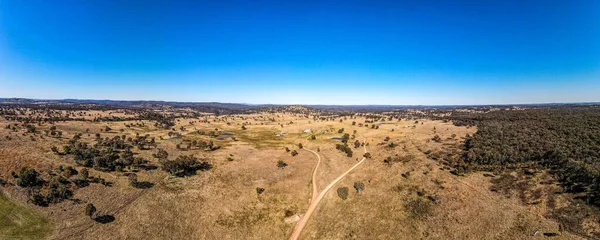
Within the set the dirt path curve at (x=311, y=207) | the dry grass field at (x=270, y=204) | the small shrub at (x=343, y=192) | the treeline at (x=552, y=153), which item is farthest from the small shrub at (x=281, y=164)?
the treeline at (x=552, y=153)

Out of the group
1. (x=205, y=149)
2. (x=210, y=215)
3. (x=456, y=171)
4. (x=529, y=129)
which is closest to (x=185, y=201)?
(x=210, y=215)

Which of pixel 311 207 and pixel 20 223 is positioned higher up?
pixel 20 223

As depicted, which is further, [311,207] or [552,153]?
[552,153]

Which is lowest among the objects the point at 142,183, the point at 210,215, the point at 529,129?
the point at 210,215

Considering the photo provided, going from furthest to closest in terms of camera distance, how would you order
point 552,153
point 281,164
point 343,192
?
point 281,164 < point 343,192 < point 552,153

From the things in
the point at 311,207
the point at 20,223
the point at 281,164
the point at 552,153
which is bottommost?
the point at 311,207

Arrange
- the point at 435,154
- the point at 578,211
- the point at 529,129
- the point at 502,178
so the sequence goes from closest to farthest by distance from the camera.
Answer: the point at 578,211 < the point at 502,178 < the point at 435,154 < the point at 529,129

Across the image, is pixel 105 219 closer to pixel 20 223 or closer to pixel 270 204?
pixel 20 223

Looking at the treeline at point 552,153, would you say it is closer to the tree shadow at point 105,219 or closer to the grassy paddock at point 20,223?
the tree shadow at point 105,219

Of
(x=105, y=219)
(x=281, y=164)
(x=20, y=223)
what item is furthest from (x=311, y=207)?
(x=20, y=223)

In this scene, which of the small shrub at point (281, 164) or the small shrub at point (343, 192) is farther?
the small shrub at point (281, 164)

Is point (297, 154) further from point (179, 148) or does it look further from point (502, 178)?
point (502, 178)
